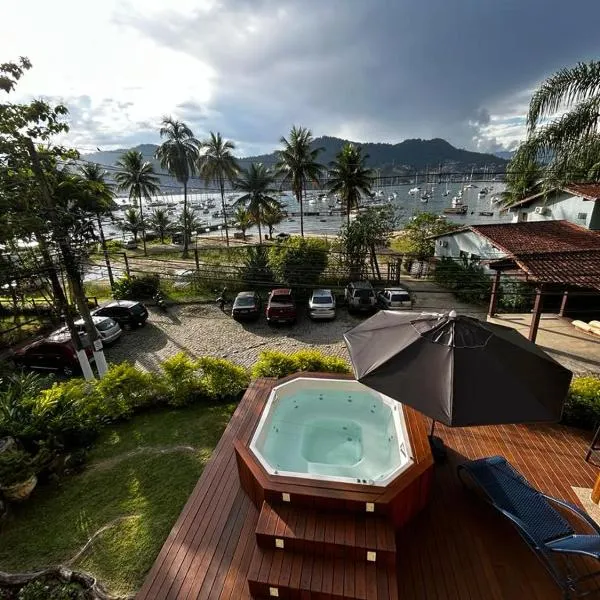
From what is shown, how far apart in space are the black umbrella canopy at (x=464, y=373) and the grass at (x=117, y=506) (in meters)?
4.13

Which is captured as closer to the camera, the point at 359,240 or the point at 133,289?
the point at 133,289

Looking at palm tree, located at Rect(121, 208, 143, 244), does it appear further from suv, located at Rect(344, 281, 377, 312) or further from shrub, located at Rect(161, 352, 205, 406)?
shrub, located at Rect(161, 352, 205, 406)

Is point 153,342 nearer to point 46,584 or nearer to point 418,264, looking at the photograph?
point 46,584

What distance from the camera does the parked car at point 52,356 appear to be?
12.4 m

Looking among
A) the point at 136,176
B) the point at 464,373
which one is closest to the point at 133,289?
the point at 464,373

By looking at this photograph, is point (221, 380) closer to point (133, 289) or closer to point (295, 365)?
point (295, 365)

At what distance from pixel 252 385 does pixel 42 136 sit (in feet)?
27.1

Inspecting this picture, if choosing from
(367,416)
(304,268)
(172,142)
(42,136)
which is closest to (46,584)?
(367,416)

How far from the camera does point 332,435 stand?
7211 mm

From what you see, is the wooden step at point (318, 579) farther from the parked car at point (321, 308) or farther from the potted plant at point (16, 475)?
the parked car at point (321, 308)

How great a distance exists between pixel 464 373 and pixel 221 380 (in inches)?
255

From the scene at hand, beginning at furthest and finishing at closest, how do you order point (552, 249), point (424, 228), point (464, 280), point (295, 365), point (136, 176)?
point (136, 176), point (424, 228), point (464, 280), point (552, 249), point (295, 365)

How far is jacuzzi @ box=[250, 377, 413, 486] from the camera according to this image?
5.99 m

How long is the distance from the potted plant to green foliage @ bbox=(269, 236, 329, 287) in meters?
15.2
